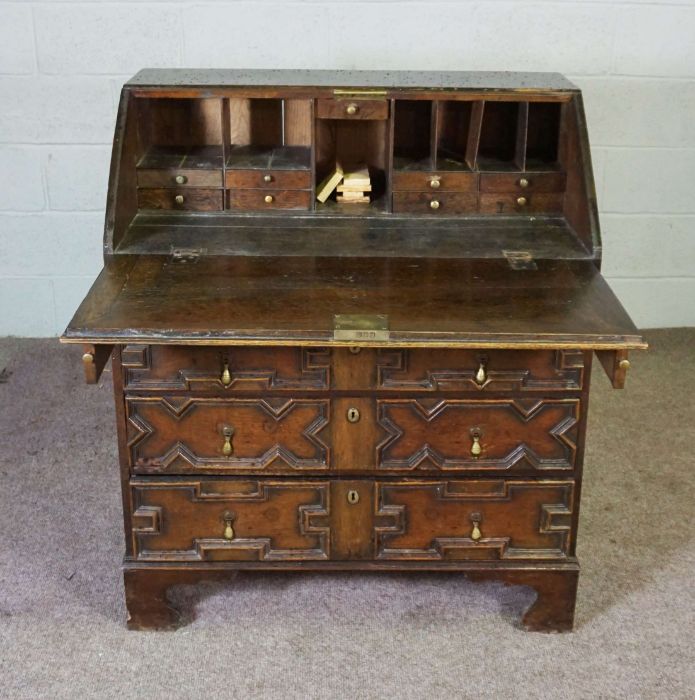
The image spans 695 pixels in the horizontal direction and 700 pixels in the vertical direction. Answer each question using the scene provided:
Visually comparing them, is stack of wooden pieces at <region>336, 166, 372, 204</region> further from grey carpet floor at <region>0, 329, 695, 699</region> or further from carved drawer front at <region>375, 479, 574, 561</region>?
grey carpet floor at <region>0, 329, 695, 699</region>

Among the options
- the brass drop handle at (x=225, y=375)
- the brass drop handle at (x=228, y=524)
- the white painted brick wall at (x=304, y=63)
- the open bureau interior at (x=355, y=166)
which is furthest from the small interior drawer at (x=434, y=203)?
the white painted brick wall at (x=304, y=63)

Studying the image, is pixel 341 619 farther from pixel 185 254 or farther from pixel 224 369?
pixel 185 254

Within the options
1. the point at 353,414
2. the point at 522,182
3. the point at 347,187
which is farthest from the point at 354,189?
the point at 353,414

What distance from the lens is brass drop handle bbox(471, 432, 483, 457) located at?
2.26 meters

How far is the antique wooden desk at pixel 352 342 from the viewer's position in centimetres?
217

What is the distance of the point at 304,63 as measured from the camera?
136 inches

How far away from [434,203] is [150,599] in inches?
42.6

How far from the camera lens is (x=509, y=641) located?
7.88 ft

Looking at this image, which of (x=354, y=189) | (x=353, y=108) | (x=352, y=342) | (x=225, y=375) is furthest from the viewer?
(x=354, y=189)

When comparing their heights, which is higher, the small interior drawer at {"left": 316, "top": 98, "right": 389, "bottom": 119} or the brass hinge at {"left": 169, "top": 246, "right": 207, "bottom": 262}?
the small interior drawer at {"left": 316, "top": 98, "right": 389, "bottom": 119}

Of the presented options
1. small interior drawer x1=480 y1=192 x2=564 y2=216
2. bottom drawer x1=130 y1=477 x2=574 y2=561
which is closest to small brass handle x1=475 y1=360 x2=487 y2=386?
bottom drawer x1=130 y1=477 x2=574 y2=561

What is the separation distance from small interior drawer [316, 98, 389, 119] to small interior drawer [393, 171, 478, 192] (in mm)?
146

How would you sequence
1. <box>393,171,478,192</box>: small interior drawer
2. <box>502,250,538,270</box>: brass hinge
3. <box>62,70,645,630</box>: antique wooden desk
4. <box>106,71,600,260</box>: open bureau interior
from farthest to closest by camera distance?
<box>393,171,478,192</box>: small interior drawer → <box>106,71,600,260</box>: open bureau interior → <box>502,250,538,270</box>: brass hinge → <box>62,70,645,630</box>: antique wooden desk

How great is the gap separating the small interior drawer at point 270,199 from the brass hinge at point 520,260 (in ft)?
1.61
